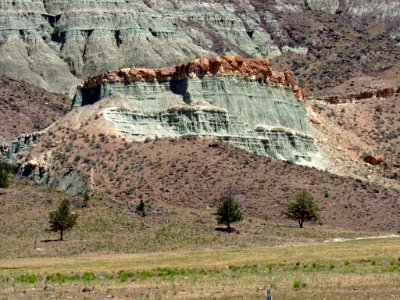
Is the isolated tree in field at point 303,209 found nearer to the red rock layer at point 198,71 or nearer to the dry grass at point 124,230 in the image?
the dry grass at point 124,230

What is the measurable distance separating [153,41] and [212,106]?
86.1 m

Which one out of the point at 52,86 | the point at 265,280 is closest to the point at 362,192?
the point at 265,280

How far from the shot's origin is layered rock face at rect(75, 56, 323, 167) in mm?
84500

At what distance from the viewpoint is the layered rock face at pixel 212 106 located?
8450 cm

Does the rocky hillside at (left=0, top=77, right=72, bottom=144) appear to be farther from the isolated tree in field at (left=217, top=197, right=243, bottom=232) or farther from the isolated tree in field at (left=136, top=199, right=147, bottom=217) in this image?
the isolated tree in field at (left=217, top=197, right=243, bottom=232)

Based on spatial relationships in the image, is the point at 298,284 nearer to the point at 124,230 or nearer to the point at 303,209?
the point at 124,230

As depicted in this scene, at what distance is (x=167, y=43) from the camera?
17125 cm

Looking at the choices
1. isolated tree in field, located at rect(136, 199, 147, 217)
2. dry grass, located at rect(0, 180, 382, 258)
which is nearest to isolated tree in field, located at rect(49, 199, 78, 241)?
dry grass, located at rect(0, 180, 382, 258)

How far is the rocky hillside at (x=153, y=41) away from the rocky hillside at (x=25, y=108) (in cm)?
1776

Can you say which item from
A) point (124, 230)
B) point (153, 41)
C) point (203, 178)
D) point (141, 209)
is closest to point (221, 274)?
point (124, 230)

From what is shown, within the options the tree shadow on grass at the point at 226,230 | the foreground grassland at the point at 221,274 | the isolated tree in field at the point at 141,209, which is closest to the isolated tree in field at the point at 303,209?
the tree shadow on grass at the point at 226,230

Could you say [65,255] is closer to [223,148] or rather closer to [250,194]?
[250,194]

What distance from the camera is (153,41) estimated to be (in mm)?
169250

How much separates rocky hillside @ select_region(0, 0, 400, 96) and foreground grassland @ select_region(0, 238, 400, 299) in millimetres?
94226
